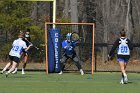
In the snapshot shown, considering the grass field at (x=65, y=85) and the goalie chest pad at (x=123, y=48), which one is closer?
the grass field at (x=65, y=85)

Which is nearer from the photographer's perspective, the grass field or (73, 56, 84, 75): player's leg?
the grass field

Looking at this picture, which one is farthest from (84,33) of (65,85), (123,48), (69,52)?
(65,85)

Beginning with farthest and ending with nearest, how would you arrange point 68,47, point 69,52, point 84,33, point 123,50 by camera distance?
point 84,33
point 69,52
point 68,47
point 123,50

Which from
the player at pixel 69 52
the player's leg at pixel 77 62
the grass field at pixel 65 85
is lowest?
the grass field at pixel 65 85

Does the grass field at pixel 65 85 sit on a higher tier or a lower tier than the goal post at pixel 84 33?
lower

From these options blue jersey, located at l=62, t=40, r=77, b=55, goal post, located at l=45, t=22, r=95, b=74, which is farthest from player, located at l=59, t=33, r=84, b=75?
goal post, located at l=45, t=22, r=95, b=74

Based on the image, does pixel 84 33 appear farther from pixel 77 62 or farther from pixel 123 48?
pixel 123 48

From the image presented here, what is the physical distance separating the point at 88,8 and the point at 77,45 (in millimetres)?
21269

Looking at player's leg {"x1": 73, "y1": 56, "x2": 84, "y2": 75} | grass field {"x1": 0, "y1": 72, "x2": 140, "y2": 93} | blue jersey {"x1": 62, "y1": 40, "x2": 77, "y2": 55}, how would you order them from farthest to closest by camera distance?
player's leg {"x1": 73, "y1": 56, "x2": 84, "y2": 75}
blue jersey {"x1": 62, "y1": 40, "x2": 77, "y2": 55}
grass field {"x1": 0, "y1": 72, "x2": 140, "y2": 93}

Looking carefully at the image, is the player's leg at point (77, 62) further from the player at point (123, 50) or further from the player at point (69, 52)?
the player at point (123, 50)

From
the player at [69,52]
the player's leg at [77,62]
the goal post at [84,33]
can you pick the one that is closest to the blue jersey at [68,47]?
the player at [69,52]

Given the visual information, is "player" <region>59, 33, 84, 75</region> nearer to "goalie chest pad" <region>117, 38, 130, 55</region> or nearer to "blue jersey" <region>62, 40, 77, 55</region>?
"blue jersey" <region>62, 40, 77, 55</region>

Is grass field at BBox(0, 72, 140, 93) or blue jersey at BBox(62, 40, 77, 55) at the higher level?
blue jersey at BBox(62, 40, 77, 55)

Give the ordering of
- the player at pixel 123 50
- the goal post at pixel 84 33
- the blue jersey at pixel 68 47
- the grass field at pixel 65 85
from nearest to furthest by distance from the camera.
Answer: the grass field at pixel 65 85
the player at pixel 123 50
the blue jersey at pixel 68 47
the goal post at pixel 84 33
